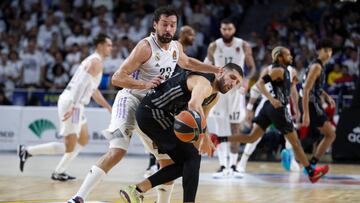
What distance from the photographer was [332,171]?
12602 mm

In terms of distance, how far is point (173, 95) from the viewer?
6891 mm

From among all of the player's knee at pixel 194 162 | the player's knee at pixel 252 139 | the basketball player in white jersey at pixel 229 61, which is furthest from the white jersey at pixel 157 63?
the basketball player in white jersey at pixel 229 61

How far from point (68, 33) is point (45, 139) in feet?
15.7

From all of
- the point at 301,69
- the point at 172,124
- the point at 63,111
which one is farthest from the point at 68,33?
the point at 172,124

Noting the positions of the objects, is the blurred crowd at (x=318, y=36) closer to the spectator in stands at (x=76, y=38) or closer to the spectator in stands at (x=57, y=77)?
the spectator in stands at (x=76, y=38)

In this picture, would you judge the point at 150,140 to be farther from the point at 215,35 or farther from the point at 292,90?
the point at 215,35

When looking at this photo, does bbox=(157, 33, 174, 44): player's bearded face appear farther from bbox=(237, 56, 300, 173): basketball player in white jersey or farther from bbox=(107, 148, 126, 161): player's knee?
bbox=(237, 56, 300, 173): basketball player in white jersey

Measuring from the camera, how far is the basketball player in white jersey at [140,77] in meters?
7.18

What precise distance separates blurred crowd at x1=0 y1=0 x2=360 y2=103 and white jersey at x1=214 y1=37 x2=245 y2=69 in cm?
432

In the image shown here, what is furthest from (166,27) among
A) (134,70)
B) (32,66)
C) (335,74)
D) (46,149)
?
(32,66)

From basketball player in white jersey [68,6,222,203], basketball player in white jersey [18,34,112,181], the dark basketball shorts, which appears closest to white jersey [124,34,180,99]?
basketball player in white jersey [68,6,222,203]

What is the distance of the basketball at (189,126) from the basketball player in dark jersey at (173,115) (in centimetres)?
20

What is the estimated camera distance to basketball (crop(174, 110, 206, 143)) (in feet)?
20.8

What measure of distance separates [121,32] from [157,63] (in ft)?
37.2
